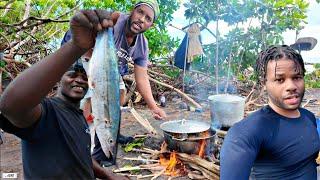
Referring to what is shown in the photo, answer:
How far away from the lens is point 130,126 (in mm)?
7633

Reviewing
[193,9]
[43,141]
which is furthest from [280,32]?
[43,141]

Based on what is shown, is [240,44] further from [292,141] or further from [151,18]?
[292,141]

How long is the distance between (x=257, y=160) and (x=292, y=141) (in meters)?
0.24

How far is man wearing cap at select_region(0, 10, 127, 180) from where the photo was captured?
56.9 inches

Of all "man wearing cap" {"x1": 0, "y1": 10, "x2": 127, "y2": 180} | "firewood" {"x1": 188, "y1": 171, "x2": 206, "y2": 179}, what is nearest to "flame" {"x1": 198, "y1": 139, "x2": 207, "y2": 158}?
"firewood" {"x1": 188, "y1": 171, "x2": 206, "y2": 179}

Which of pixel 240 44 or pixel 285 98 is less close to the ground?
pixel 240 44

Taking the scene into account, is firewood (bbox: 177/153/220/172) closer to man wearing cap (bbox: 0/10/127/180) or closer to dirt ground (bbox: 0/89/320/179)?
dirt ground (bbox: 0/89/320/179)

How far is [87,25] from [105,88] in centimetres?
39

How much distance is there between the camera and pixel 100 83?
1689mm

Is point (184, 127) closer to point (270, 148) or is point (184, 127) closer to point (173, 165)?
point (173, 165)

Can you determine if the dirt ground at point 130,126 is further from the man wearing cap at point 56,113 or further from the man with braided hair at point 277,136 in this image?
the man with braided hair at point 277,136

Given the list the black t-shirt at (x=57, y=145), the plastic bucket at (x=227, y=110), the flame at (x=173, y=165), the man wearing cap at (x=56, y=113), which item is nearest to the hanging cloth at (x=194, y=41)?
the plastic bucket at (x=227, y=110)

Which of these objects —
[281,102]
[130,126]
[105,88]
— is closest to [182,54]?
[130,126]

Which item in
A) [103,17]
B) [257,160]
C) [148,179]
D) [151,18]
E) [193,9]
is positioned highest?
[193,9]
